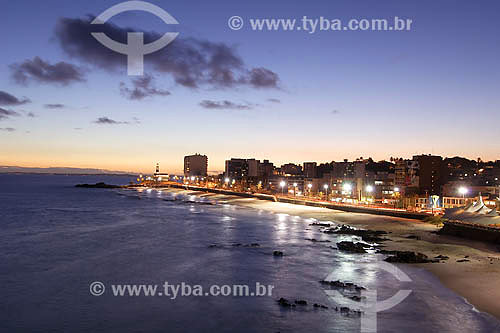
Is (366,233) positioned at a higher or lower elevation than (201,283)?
higher

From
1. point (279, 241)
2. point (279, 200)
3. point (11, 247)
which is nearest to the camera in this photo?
point (11, 247)

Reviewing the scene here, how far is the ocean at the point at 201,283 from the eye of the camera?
1666 centimetres

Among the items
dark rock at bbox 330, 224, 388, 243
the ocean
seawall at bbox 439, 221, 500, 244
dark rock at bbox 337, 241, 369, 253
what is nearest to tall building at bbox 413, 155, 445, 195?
seawall at bbox 439, 221, 500, 244

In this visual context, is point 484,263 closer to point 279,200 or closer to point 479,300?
point 479,300

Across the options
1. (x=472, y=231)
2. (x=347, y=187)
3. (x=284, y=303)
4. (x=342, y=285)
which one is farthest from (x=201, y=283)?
(x=347, y=187)

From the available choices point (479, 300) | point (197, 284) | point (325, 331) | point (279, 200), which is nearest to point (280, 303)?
point (325, 331)

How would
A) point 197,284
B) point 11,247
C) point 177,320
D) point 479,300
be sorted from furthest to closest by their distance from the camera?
point 11,247, point 197,284, point 479,300, point 177,320

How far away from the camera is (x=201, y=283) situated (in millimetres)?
23484

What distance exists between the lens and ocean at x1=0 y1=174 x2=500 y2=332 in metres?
16.7

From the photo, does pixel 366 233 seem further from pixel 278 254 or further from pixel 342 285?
pixel 342 285

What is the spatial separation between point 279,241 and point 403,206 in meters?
31.4

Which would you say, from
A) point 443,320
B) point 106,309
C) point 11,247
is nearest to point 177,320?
point 106,309

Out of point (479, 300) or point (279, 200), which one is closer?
point (479, 300)

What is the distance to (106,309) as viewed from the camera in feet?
61.8
